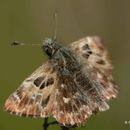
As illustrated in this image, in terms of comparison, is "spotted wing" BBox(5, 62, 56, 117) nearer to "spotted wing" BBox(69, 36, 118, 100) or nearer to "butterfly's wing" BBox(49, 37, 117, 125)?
"butterfly's wing" BBox(49, 37, 117, 125)

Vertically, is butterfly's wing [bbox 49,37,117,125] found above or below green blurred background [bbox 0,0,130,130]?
below

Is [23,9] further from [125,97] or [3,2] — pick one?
[125,97]

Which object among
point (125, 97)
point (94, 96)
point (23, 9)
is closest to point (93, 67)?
point (94, 96)

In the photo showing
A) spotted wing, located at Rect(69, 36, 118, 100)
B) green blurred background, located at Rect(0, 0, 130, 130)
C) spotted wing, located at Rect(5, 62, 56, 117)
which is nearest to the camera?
spotted wing, located at Rect(5, 62, 56, 117)

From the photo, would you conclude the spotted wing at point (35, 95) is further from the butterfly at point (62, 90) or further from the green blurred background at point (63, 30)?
the green blurred background at point (63, 30)

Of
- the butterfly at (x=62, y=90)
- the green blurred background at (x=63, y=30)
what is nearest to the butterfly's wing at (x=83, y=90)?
the butterfly at (x=62, y=90)

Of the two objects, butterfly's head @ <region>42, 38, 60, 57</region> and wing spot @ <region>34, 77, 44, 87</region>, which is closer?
butterfly's head @ <region>42, 38, 60, 57</region>

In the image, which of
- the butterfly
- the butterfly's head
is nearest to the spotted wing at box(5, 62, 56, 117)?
the butterfly

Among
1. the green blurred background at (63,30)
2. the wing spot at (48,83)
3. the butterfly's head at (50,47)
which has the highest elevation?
the green blurred background at (63,30)

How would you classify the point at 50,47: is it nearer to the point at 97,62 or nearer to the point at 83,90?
the point at 83,90
